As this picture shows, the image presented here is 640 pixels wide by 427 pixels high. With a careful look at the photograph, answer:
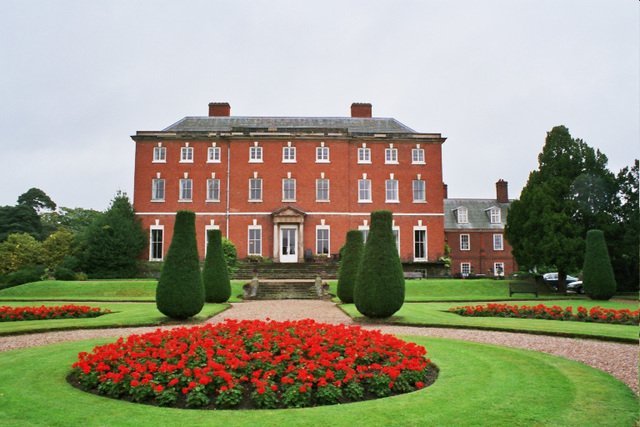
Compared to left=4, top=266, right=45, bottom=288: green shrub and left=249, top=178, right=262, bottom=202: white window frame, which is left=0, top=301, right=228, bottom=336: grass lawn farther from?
left=249, top=178, right=262, bottom=202: white window frame

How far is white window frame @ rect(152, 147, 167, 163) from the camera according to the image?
3597 centimetres

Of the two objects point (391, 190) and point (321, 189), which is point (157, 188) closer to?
point (321, 189)

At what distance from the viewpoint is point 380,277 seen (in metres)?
14.1

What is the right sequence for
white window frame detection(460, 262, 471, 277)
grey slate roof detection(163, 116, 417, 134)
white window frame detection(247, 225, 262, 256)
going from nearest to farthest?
1. white window frame detection(247, 225, 262, 256)
2. grey slate roof detection(163, 116, 417, 134)
3. white window frame detection(460, 262, 471, 277)

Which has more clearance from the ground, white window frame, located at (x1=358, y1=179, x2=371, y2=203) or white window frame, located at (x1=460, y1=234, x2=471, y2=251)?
white window frame, located at (x1=358, y1=179, x2=371, y2=203)

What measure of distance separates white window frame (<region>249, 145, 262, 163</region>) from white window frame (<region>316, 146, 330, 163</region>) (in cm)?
440

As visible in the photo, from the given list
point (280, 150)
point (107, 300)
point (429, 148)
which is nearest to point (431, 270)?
point (429, 148)

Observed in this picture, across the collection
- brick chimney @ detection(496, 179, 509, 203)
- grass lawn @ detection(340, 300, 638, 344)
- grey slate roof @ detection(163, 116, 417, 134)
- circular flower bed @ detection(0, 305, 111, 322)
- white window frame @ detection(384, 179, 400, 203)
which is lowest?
grass lawn @ detection(340, 300, 638, 344)

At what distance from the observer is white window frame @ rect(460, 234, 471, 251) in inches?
1800

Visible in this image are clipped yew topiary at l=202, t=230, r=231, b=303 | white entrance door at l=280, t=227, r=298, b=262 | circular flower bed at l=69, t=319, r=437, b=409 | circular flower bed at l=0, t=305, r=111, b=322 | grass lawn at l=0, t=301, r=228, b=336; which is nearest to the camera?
circular flower bed at l=69, t=319, r=437, b=409

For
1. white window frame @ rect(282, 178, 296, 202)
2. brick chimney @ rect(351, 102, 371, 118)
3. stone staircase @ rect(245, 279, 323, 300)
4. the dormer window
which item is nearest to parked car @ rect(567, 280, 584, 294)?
the dormer window

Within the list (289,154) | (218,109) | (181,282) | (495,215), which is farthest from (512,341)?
(495,215)

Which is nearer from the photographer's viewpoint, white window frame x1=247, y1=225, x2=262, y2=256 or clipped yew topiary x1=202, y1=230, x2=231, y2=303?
clipped yew topiary x1=202, y1=230, x2=231, y2=303

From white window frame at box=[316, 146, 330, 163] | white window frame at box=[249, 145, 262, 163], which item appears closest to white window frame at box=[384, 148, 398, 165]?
white window frame at box=[316, 146, 330, 163]
